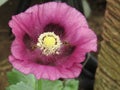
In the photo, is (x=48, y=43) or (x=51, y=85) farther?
(x=51, y=85)

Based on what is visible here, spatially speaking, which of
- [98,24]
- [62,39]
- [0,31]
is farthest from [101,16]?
[62,39]

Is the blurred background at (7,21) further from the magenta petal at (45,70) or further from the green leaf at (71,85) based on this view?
the magenta petal at (45,70)

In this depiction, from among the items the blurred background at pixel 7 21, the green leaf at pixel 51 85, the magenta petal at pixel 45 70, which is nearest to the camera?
the magenta petal at pixel 45 70

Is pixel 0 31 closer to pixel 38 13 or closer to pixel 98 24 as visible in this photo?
pixel 98 24

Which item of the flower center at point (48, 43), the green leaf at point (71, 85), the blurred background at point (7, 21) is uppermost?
the flower center at point (48, 43)

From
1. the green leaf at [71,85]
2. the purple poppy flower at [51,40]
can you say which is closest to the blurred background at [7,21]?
the green leaf at [71,85]

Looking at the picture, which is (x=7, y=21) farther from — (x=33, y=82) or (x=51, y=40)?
(x=51, y=40)

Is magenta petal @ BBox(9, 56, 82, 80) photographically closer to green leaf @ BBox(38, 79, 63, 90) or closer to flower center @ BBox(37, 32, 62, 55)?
flower center @ BBox(37, 32, 62, 55)

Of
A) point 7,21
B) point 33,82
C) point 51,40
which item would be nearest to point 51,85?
point 33,82
